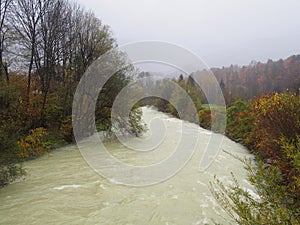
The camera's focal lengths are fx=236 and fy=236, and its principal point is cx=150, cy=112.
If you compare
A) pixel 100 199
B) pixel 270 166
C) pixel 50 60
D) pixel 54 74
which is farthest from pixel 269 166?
pixel 54 74

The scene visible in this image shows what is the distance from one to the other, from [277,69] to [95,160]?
61.6m

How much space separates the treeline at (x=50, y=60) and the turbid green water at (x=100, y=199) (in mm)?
2695

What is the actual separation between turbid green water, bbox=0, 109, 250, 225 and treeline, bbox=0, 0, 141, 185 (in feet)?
8.84

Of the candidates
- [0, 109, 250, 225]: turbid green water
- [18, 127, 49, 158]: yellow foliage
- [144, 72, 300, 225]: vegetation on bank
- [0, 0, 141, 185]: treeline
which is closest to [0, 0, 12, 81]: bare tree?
[0, 0, 141, 185]: treeline

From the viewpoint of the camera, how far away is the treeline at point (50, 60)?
11.3 m

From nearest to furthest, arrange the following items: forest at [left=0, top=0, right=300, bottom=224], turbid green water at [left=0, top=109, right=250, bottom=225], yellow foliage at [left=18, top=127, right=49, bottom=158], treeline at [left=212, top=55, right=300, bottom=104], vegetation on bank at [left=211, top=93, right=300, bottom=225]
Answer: vegetation on bank at [left=211, top=93, right=300, bottom=225] → turbid green water at [left=0, top=109, right=250, bottom=225] → yellow foliage at [left=18, top=127, right=49, bottom=158] → forest at [left=0, top=0, right=300, bottom=224] → treeline at [left=212, top=55, right=300, bottom=104]

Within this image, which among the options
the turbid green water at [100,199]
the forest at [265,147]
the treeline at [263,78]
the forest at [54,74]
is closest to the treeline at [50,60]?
the forest at [54,74]

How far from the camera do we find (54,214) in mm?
5203

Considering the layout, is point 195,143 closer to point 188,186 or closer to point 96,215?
point 188,186

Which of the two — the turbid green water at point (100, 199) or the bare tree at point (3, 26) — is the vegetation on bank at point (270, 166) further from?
the bare tree at point (3, 26)

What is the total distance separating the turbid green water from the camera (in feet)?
16.7

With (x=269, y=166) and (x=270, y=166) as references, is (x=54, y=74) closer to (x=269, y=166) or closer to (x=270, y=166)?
(x=269, y=166)

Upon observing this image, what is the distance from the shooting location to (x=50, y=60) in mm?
12812

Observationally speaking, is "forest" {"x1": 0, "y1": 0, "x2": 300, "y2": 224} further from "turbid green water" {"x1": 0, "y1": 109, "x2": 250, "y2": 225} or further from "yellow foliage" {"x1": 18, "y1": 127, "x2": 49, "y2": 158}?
"turbid green water" {"x1": 0, "y1": 109, "x2": 250, "y2": 225}
